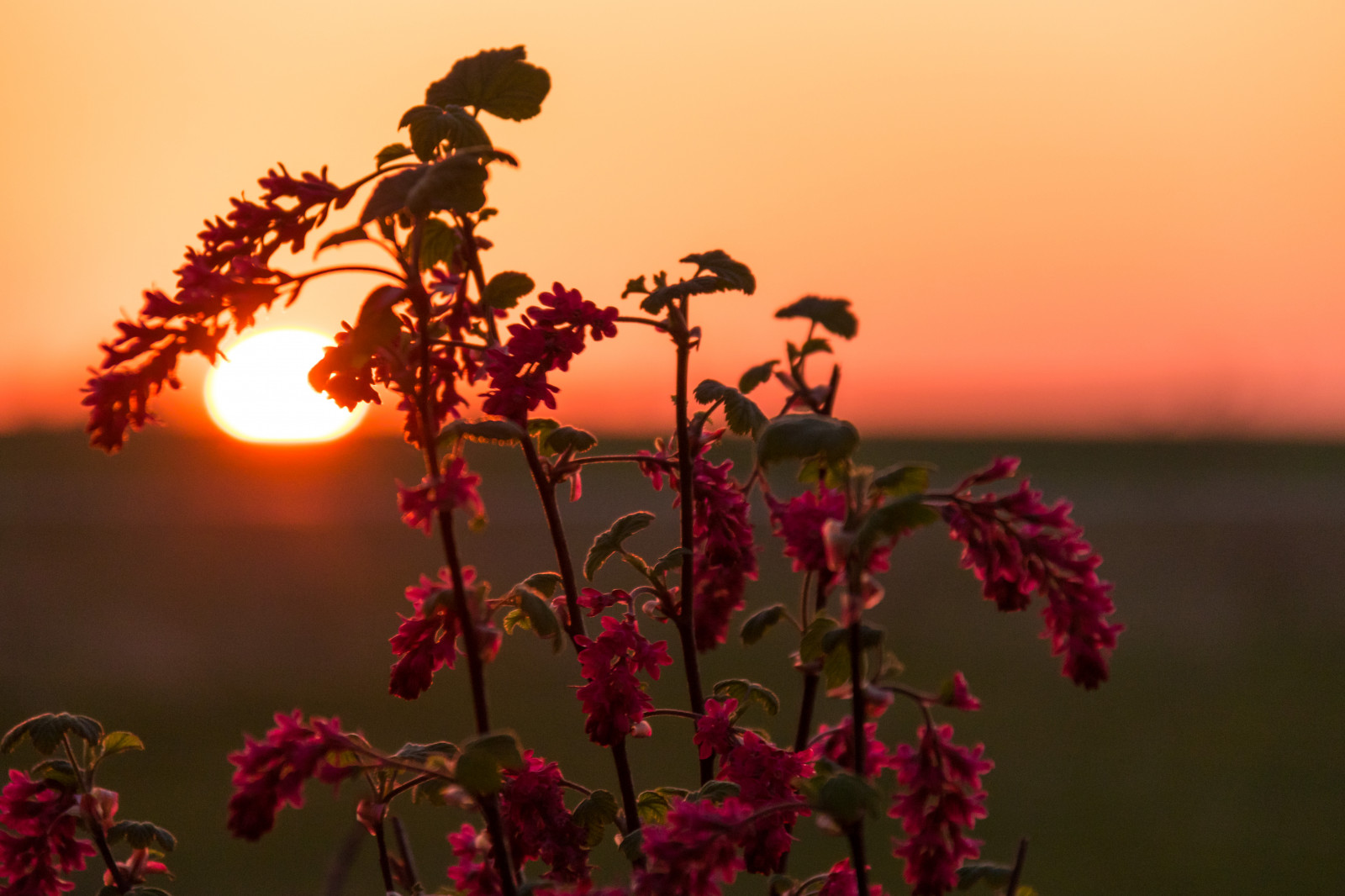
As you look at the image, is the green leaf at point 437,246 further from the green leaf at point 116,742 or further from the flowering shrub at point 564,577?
the green leaf at point 116,742

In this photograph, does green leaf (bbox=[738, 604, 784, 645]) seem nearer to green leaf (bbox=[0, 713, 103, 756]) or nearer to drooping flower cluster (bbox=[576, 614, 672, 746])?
drooping flower cluster (bbox=[576, 614, 672, 746])

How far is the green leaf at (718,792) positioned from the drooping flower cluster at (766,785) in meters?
0.01

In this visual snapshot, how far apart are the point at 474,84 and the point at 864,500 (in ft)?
2.66

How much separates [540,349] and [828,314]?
0.38 metres

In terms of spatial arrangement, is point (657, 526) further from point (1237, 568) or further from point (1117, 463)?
point (1117, 463)

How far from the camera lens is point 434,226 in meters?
1.52

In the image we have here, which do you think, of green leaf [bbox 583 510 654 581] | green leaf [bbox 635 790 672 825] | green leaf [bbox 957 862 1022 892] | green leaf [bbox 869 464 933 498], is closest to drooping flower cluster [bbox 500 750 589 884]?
green leaf [bbox 635 790 672 825]

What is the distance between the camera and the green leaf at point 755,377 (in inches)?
67.2

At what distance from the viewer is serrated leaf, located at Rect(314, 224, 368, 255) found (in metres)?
1.34

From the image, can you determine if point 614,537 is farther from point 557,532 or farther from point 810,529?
point 810,529

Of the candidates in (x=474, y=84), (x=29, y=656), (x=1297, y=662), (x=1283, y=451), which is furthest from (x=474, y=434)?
(x=1283, y=451)

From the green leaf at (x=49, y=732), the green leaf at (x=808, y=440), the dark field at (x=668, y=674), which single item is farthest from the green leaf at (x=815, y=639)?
the dark field at (x=668, y=674)

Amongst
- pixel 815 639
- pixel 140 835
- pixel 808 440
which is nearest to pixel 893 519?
pixel 808 440

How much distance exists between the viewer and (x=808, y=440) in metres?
1.24
